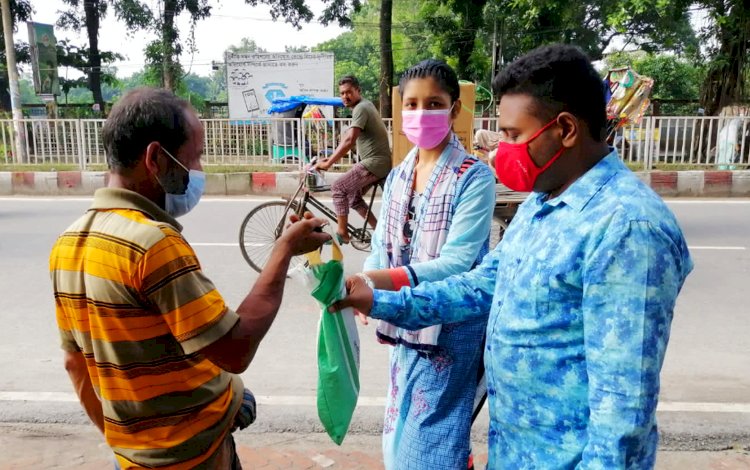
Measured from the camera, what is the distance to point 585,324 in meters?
1.18

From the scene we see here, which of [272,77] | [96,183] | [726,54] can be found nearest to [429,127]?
[96,183]

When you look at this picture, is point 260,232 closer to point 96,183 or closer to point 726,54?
point 96,183

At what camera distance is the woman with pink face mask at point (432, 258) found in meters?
1.95

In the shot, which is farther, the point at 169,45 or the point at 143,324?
the point at 169,45

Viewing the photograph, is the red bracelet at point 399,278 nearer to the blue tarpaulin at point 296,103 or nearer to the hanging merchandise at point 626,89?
the hanging merchandise at point 626,89

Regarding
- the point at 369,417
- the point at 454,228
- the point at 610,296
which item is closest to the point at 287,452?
the point at 369,417

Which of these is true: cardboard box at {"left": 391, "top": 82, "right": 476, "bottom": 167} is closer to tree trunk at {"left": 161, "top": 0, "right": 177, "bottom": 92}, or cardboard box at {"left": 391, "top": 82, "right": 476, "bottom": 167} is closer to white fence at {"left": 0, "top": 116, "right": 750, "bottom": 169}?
white fence at {"left": 0, "top": 116, "right": 750, "bottom": 169}

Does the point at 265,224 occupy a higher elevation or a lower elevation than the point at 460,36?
lower

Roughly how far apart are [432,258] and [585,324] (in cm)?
92

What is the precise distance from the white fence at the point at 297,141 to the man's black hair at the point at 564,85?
10.2 metres

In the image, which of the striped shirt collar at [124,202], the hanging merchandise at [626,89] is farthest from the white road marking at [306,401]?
the hanging merchandise at [626,89]

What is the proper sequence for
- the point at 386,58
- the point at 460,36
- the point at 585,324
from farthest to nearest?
the point at 460,36 < the point at 386,58 < the point at 585,324

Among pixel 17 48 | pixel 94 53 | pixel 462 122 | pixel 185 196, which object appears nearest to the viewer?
pixel 185 196

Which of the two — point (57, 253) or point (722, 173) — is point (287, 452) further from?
point (722, 173)
